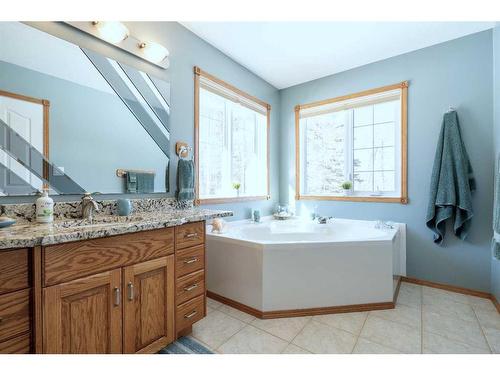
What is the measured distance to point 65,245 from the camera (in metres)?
0.92

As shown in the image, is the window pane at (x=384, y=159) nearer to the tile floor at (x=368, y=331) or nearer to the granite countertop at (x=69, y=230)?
the tile floor at (x=368, y=331)

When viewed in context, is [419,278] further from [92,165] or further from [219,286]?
[92,165]

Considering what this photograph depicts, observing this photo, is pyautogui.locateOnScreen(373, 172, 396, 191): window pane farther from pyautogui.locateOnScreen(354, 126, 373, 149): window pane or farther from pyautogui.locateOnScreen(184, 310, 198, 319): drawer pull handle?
pyautogui.locateOnScreen(184, 310, 198, 319): drawer pull handle

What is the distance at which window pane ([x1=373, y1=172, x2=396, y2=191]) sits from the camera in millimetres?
2580

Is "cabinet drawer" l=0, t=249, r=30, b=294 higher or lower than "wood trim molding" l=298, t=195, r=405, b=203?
lower

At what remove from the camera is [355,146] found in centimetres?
280

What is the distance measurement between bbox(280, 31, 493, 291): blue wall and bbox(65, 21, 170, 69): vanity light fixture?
2167 mm

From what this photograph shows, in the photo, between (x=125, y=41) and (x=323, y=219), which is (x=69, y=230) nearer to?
(x=125, y=41)

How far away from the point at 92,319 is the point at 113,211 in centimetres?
72

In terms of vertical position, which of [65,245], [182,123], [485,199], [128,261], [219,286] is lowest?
[219,286]

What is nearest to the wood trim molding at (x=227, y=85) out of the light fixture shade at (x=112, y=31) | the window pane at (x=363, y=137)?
the light fixture shade at (x=112, y=31)

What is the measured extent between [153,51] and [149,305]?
1.83 m

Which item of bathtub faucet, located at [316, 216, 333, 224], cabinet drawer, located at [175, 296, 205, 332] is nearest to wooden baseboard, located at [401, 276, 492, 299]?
bathtub faucet, located at [316, 216, 333, 224]
